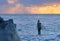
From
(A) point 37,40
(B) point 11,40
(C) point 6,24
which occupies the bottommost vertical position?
(A) point 37,40

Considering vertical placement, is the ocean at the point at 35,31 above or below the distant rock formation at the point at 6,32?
below

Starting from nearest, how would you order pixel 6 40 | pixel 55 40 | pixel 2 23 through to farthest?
pixel 6 40 → pixel 2 23 → pixel 55 40

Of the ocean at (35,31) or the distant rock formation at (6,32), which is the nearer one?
the distant rock formation at (6,32)

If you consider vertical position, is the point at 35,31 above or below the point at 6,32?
below

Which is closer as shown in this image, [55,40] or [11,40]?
[11,40]

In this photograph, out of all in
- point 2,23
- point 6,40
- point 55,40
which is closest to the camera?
point 6,40

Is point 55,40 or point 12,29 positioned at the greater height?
point 12,29

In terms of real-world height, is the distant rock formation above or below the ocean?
above

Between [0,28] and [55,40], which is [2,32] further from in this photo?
[55,40]

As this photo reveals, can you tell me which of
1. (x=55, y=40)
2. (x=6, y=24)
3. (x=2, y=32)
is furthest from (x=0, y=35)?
(x=55, y=40)

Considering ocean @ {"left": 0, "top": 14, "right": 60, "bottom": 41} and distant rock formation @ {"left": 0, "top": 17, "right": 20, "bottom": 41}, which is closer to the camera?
distant rock formation @ {"left": 0, "top": 17, "right": 20, "bottom": 41}

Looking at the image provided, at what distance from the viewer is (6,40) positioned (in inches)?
114

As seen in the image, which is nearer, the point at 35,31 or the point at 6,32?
the point at 6,32

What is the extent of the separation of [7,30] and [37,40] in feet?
56.7
